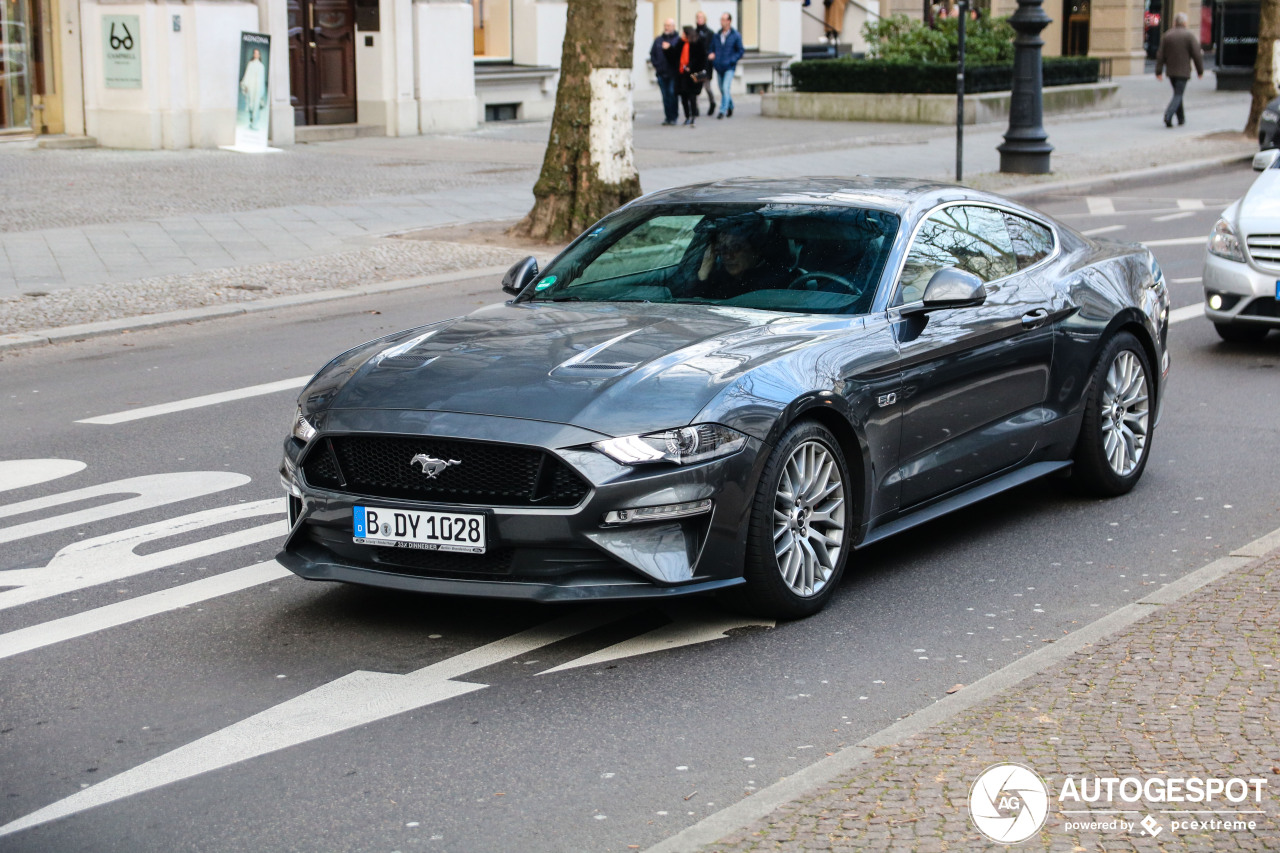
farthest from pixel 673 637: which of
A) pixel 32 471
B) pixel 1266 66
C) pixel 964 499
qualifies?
pixel 1266 66

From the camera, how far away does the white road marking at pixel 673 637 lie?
557 centimetres

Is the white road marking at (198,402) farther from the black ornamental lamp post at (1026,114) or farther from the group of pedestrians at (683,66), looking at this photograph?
the group of pedestrians at (683,66)

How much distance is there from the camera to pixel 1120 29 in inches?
2157

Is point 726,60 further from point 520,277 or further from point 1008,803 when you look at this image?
point 1008,803

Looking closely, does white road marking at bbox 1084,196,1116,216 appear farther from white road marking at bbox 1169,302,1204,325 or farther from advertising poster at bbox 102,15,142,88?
advertising poster at bbox 102,15,142,88

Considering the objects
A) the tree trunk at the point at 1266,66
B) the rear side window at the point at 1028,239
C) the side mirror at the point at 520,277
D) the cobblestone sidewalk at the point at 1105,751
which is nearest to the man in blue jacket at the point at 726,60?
the tree trunk at the point at 1266,66

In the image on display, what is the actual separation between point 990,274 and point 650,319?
65.9 inches

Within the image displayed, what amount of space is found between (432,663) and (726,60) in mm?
29718

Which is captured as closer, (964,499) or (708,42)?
(964,499)

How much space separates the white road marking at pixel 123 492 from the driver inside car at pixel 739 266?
103 inches

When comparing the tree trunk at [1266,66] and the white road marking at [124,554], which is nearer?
the white road marking at [124,554]

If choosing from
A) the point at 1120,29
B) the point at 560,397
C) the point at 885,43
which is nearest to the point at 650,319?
the point at 560,397

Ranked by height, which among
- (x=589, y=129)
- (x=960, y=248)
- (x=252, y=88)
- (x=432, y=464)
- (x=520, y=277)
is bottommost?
(x=432, y=464)

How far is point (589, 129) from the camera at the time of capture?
17812mm
